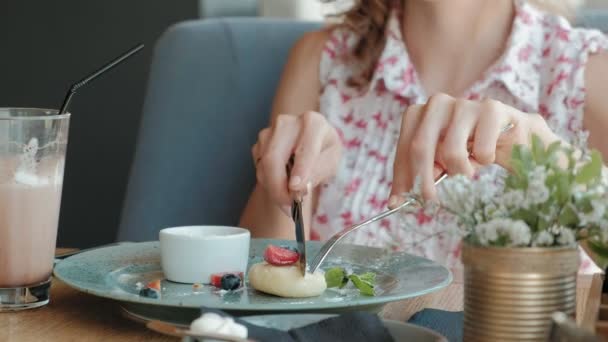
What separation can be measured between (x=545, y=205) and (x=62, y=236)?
2209 mm

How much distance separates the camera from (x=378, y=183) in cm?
174

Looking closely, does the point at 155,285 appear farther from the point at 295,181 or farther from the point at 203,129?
the point at 203,129

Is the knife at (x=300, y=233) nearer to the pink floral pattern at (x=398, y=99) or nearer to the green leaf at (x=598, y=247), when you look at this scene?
the green leaf at (x=598, y=247)

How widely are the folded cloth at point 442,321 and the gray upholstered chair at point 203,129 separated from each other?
3.23 feet

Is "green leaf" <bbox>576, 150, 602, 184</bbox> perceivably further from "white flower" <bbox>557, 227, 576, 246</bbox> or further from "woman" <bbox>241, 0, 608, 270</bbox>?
"woman" <bbox>241, 0, 608, 270</bbox>

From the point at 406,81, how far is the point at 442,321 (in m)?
0.89

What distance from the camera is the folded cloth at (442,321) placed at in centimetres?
88

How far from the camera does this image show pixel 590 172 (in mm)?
679

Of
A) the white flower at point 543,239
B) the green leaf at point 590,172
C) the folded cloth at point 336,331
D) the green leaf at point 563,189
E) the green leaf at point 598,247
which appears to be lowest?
the folded cloth at point 336,331

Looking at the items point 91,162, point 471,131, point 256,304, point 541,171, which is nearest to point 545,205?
point 541,171

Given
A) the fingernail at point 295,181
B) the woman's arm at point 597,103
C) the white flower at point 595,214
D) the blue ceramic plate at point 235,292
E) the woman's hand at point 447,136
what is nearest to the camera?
the white flower at point 595,214

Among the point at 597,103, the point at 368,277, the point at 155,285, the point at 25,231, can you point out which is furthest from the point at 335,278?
the point at 597,103

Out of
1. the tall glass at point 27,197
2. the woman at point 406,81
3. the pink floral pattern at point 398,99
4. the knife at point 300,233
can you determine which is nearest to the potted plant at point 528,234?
the knife at point 300,233

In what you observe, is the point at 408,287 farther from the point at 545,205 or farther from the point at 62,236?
the point at 62,236
